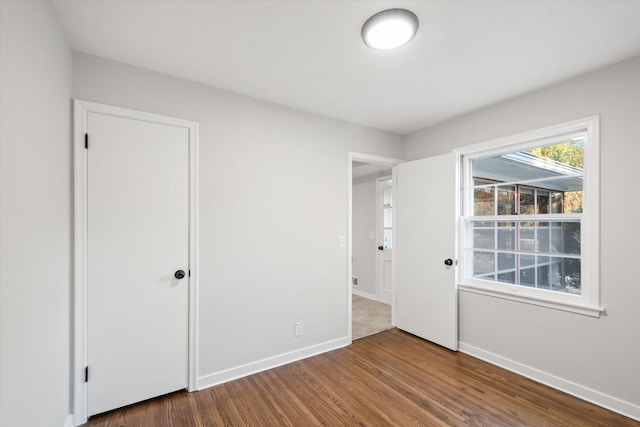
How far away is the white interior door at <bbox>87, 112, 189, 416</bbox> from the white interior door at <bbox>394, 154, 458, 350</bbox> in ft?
8.07

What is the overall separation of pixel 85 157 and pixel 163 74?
2.77 feet

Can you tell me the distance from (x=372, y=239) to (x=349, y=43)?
3.77 meters

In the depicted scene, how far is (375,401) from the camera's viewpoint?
2.20 meters

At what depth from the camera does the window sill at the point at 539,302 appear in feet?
7.16

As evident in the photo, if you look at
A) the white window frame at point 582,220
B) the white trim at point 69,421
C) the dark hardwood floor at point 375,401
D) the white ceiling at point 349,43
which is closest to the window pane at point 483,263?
the white window frame at point 582,220

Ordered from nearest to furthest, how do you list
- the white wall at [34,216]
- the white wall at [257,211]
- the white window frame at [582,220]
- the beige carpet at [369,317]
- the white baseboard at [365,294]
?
the white wall at [34,216] < the white window frame at [582,220] < the white wall at [257,211] < the beige carpet at [369,317] < the white baseboard at [365,294]

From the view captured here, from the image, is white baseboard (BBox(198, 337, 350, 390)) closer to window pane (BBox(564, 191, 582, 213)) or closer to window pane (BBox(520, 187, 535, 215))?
window pane (BBox(520, 187, 535, 215))

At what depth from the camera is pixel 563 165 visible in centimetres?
244

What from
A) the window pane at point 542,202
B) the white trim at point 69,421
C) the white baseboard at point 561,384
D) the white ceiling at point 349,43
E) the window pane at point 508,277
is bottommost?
the white baseboard at point 561,384

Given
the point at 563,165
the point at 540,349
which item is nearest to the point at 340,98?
the point at 563,165

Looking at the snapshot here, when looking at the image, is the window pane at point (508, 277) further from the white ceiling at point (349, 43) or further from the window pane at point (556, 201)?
the white ceiling at point (349, 43)

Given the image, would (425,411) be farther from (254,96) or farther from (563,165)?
(254,96)

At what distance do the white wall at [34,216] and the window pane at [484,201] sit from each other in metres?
3.43

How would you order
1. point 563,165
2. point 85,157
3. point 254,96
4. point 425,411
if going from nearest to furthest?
point 85,157 < point 425,411 < point 563,165 < point 254,96
